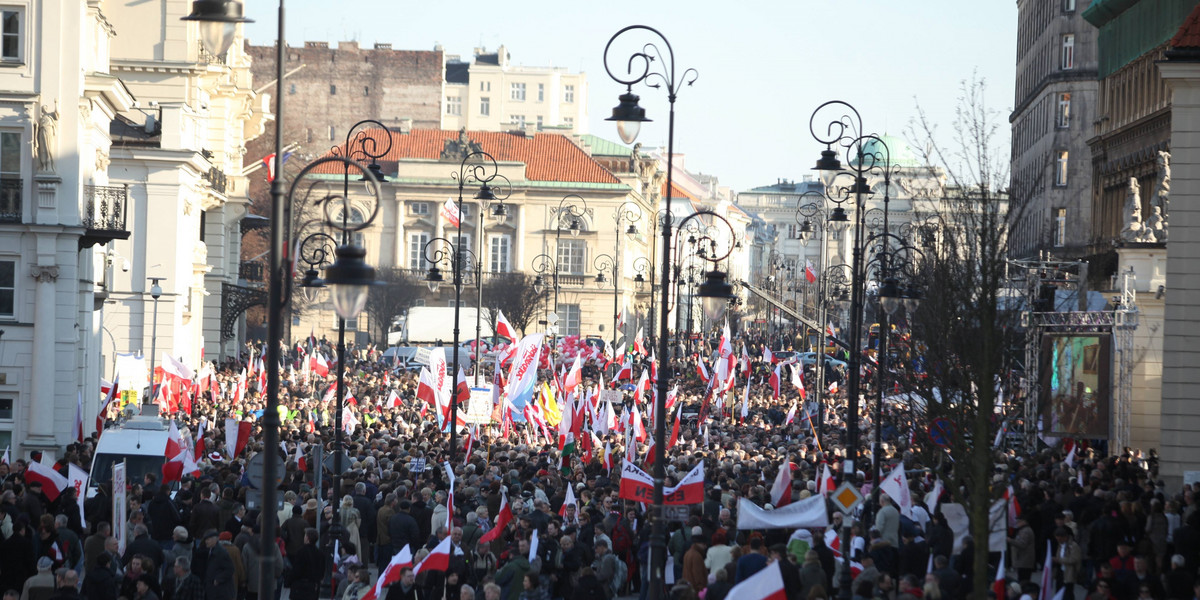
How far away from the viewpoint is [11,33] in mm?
31859

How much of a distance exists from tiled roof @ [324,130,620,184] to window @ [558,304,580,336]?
26.1ft

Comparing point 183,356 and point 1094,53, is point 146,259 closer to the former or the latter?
Result: point 183,356

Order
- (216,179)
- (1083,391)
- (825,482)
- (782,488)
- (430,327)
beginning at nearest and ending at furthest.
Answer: (825,482) → (782,488) → (1083,391) → (216,179) → (430,327)

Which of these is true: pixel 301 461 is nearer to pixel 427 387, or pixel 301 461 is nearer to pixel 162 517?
pixel 162 517

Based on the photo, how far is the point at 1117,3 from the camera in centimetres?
4822

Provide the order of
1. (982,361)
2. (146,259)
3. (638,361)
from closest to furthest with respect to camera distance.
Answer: (982,361) → (146,259) → (638,361)

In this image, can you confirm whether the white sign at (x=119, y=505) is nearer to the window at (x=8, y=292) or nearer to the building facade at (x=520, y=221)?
the window at (x=8, y=292)

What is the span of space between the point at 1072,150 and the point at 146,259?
42973 millimetres

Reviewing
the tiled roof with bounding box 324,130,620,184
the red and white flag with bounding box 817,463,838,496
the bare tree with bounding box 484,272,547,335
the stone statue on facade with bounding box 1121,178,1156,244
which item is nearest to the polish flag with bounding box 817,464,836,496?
the red and white flag with bounding box 817,463,838,496

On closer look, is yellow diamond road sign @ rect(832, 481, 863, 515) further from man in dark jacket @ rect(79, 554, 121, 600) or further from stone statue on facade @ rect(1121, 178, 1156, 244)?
stone statue on facade @ rect(1121, 178, 1156, 244)

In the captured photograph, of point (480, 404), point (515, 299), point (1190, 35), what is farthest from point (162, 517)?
point (515, 299)

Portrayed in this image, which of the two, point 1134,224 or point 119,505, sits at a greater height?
point 1134,224

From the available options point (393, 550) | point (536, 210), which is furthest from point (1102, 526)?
point (536, 210)

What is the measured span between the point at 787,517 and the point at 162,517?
7.14 metres
